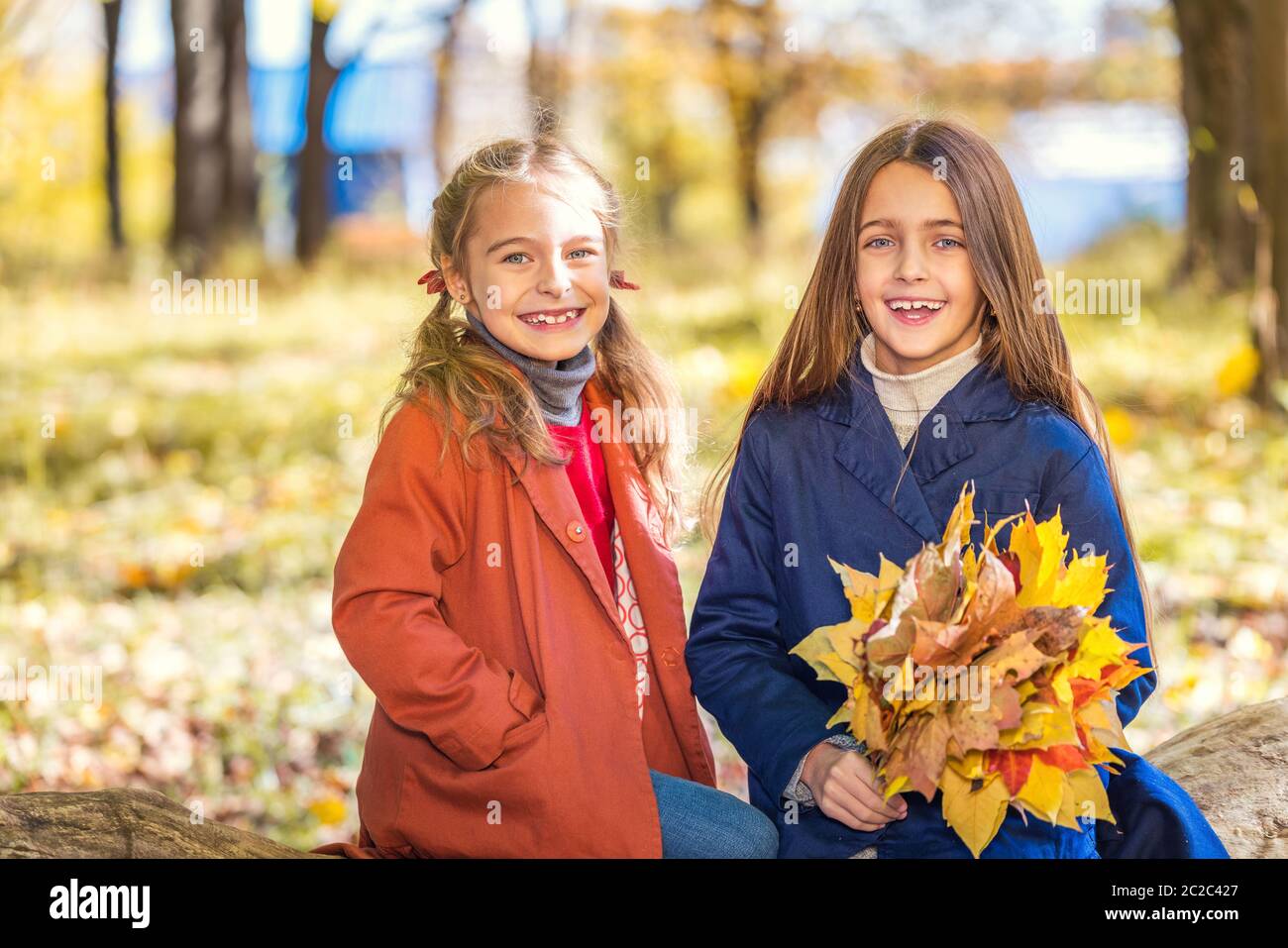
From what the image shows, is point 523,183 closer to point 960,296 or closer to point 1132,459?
point 960,296

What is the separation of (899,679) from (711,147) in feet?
88.8

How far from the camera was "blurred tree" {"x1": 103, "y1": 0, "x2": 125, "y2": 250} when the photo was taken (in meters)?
16.8

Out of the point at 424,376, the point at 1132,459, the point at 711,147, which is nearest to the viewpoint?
the point at 424,376

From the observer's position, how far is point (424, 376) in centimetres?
291

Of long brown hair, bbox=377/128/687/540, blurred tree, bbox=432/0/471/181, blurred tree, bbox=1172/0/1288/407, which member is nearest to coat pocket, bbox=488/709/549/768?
long brown hair, bbox=377/128/687/540

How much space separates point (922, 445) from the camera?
2.90 metres

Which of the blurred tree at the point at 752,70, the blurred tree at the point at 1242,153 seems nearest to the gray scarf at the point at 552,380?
the blurred tree at the point at 1242,153

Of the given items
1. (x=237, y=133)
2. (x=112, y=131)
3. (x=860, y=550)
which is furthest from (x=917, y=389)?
(x=112, y=131)

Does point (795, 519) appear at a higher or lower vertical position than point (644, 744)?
higher

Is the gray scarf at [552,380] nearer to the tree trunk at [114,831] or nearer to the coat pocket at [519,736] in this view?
the coat pocket at [519,736]

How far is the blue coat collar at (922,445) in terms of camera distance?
2857 mm

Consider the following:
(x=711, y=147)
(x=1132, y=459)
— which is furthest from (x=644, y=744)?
(x=711, y=147)

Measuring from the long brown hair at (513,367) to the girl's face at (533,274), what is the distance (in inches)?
1.7
